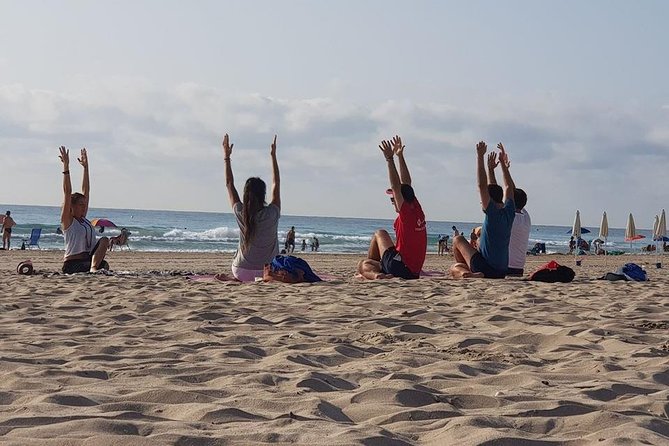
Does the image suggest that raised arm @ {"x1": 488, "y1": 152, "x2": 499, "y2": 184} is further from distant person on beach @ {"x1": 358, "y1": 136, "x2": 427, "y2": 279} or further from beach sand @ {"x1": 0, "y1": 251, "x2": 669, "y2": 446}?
beach sand @ {"x1": 0, "y1": 251, "x2": 669, "y2": 446}

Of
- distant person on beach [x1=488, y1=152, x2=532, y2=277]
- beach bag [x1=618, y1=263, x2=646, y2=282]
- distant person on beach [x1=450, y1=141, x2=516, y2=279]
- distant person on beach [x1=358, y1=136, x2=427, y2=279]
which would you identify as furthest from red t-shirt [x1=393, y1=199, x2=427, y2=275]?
beach bag [x1=618, y1=263, x2=646, y2=282]

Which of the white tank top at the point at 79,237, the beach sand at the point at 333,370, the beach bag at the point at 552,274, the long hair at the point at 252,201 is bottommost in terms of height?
the beach sand at the point at 333,370

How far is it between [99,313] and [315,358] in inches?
89.5

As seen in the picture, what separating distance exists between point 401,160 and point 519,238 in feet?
5.73

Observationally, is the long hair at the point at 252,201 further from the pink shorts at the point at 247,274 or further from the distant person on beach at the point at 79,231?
the distant person on beach at the point at 79,231

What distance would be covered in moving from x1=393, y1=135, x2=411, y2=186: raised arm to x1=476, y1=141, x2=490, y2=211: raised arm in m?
0.72

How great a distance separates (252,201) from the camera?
780 cm

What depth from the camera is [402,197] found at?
8039 mm

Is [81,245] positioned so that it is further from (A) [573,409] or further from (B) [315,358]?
(A) [573,409]

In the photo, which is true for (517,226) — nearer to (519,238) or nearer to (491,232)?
(519,238)

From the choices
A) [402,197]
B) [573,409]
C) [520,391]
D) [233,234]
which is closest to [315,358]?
[520,391]

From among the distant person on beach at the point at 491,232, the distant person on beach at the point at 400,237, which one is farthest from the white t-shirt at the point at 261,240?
the distant person on beach at the point at 491,232

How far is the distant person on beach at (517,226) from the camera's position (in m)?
8.50

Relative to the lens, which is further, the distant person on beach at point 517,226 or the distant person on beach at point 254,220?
the distant person on beach at point 517,226
